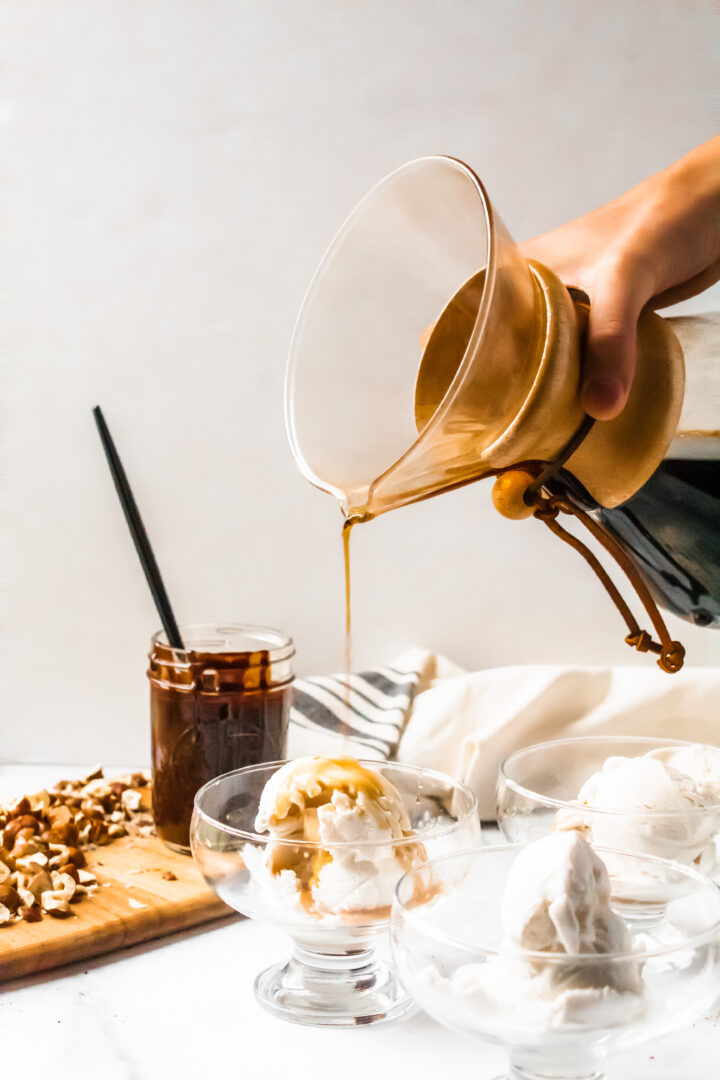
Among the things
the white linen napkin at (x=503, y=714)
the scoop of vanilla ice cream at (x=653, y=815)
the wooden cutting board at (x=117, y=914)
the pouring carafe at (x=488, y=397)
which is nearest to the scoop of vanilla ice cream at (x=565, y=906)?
the scoop of vanilla ice cream at (x=653, y=815)

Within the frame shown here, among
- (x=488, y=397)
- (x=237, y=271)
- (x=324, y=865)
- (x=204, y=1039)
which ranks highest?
(x=237, y=271)

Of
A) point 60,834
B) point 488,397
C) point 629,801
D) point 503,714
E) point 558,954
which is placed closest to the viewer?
point 558,954

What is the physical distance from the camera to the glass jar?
2.95 feet

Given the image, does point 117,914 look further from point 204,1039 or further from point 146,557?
point 146,557

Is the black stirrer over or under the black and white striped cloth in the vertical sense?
over

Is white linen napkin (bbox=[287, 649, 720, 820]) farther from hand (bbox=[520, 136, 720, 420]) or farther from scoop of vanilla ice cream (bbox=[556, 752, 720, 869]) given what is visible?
Result: hand (bbox=[520, 136, 720, 420])

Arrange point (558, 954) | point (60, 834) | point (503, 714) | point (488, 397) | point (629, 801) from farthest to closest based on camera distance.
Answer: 1. point (503, 714)
2. point (60, 834)
3. point (629, 801)
4. point (488, 397)
5. point (558, 954)

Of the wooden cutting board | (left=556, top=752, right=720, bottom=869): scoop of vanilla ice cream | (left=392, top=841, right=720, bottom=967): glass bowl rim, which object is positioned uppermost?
(left=392, top=841, right=720, bottom=967): glass bowl rim

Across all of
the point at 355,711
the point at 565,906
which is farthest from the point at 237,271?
the point at 565,906

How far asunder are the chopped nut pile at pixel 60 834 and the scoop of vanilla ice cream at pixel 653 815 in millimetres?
379

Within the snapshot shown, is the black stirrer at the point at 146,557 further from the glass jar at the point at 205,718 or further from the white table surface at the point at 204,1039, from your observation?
the white table surface at the point at 204,1039

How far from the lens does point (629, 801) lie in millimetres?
718

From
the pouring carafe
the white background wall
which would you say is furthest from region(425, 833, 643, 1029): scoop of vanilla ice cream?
the white background wall

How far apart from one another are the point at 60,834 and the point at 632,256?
2.09 feet
